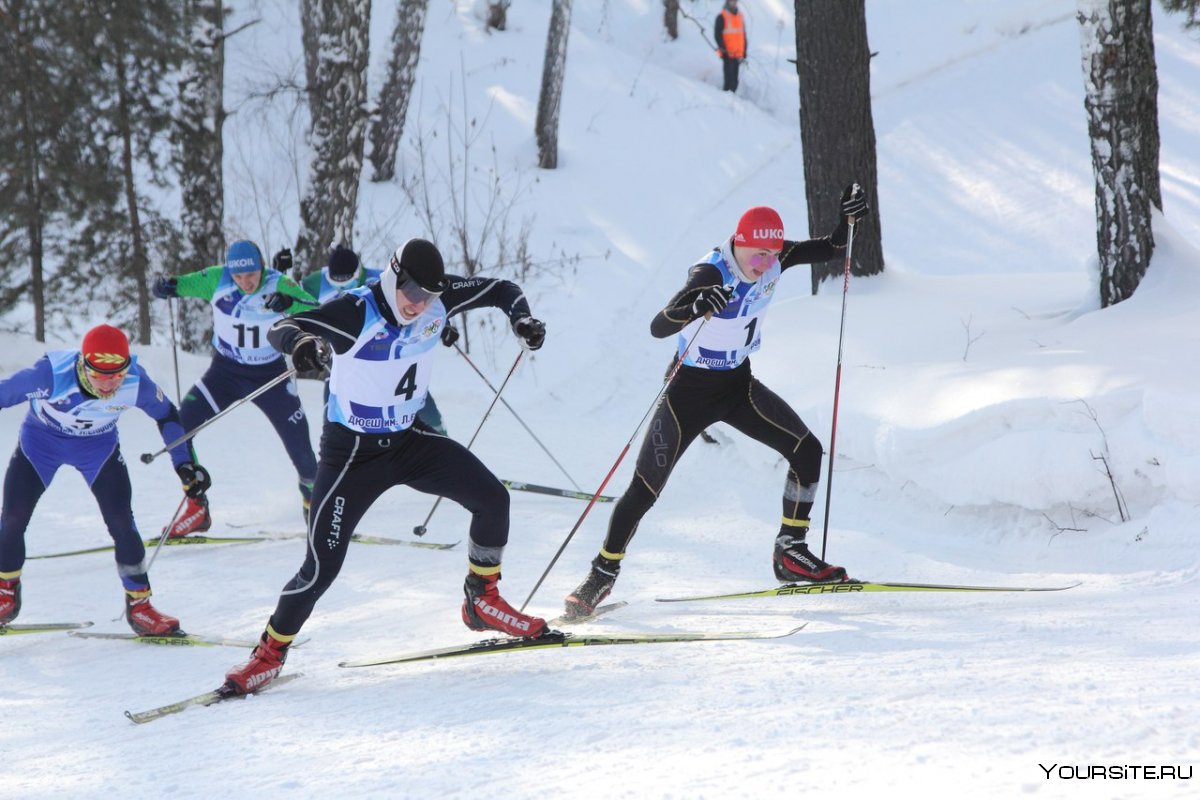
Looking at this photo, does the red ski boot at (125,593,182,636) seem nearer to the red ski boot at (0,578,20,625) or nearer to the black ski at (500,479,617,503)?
the red ski boot at (0,578,20,625)

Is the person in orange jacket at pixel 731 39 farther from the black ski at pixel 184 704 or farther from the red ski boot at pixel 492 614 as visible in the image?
the black ski at pixel 184 704

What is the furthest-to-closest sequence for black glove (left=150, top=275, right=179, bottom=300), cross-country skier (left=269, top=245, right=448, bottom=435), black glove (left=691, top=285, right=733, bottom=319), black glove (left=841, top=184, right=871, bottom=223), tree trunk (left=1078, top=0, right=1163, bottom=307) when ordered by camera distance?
cross-country skier (left=269, top=245, right=448, bottom=435)
black glove (left=150, top=275, right=179, bottom=300)
tree trunk (left=1078, top=0, right=1163, bottom=307)
black glove (left=841, top=184, right=871, bottom=223)
black glove (left=691, top=285, right=733, bottom=319)

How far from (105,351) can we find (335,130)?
5.73 metres

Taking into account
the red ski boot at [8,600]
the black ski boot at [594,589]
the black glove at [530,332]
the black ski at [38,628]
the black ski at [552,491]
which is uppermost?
the black glove at [530,332]

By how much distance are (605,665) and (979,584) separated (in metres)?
1.97

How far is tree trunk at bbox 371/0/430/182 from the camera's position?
1520 cm

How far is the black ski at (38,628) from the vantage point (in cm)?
523

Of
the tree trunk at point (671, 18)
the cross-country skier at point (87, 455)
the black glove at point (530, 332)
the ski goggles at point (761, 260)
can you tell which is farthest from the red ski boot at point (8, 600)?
the tree trunk at point (671, 18)

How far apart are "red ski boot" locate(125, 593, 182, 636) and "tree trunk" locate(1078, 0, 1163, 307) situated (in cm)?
585

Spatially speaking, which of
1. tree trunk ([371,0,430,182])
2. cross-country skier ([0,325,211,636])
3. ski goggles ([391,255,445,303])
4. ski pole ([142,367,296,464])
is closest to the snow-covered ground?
cross-country skier ([0,325,211,636])

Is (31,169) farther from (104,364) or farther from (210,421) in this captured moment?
(210,421)

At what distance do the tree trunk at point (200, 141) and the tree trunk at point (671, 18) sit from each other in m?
12.0

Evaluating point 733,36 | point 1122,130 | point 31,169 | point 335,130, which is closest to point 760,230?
point 1122,130

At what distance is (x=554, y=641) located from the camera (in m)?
4.50
